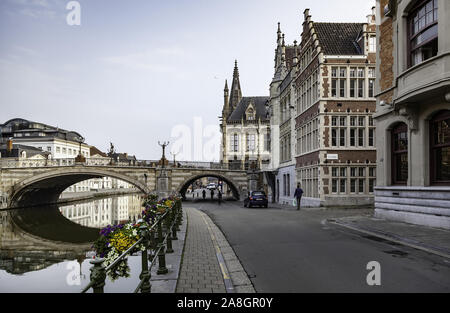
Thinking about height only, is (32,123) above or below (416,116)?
above

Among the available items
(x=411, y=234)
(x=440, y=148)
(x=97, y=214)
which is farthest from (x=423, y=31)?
(x=97, y=214)

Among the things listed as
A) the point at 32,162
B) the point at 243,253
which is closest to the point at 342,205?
the point at 243,253

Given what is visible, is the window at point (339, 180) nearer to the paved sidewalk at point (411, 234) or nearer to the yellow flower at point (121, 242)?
the paved sidewalk at point (411, 234)

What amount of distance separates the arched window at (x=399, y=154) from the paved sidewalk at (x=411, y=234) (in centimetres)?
209

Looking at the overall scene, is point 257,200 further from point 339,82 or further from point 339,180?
point 339,82

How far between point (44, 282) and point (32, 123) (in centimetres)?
8317

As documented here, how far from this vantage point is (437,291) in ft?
17.4

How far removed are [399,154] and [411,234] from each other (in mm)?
5409

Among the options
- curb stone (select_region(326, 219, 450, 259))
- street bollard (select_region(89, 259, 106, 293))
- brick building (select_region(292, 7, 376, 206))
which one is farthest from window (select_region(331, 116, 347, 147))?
street bollard (select_region(89, 259, 106, 293))

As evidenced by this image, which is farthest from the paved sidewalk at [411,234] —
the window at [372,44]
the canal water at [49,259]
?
the window at [372,44]

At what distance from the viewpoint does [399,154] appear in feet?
48.7

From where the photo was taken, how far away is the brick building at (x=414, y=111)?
450 inches

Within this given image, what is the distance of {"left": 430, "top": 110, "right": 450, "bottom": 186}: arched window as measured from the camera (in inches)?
474
